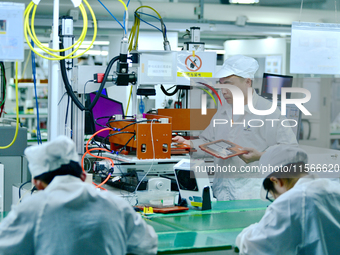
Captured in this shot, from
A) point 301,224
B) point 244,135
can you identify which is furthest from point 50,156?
point 244,135

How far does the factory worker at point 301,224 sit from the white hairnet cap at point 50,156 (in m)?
0.80

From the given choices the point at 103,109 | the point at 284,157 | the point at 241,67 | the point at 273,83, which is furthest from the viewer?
the point at 273,83

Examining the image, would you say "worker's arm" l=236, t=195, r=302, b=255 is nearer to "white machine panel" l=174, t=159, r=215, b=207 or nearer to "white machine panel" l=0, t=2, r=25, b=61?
"white machine panel" l=174, t=159, r=215, b=207

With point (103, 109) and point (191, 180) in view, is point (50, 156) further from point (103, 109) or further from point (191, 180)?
point (103, 109)

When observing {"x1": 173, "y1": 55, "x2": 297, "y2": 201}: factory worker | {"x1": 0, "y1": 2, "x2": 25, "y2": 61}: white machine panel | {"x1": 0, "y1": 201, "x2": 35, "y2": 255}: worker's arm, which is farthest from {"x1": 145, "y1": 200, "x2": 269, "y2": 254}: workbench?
{"x1": 0, "y1": 2, "x2": 25, "y2": 61}: white machine panel

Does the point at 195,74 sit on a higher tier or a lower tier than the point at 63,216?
higher

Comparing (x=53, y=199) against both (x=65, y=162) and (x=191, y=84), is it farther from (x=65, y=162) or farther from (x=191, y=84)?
(x=191, y=84)

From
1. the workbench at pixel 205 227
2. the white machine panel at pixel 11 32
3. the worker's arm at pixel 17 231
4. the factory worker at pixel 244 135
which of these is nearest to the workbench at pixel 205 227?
the workbench at pixel 205 227

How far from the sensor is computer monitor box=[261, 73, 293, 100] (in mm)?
3271

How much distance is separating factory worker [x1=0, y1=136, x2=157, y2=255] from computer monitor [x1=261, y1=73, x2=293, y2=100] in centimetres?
215

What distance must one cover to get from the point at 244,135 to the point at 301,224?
122cm

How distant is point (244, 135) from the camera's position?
2721 mm

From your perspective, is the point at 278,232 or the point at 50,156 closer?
the point at 50,156

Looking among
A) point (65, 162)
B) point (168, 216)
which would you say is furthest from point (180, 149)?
point (65, 162)
